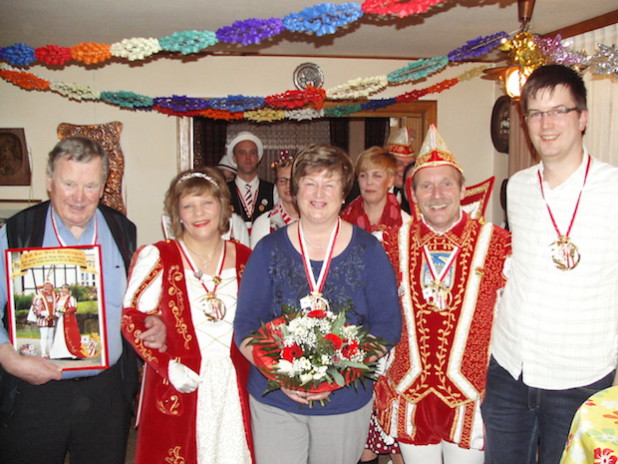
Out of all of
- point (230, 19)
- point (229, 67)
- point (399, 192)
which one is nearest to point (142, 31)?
point (230, 19)

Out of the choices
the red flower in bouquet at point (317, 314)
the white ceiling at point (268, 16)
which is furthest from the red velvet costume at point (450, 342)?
the white ceiling at point (268, 16)

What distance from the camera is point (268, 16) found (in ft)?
12.9

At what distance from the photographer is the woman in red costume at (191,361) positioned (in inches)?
94.7

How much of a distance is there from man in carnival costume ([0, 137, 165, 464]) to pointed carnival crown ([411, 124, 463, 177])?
134 centimetres

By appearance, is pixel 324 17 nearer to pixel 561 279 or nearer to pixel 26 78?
pixel 561 279

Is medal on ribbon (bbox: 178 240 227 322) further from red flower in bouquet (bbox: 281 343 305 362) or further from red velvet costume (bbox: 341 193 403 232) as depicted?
red velvet costume (bbox: 341 193 403 232)

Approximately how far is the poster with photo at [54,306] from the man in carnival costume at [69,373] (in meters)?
0.05

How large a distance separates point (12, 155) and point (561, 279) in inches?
201

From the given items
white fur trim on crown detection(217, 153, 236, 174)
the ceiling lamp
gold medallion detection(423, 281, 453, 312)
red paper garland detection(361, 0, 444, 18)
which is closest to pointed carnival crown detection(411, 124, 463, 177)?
gold medallion detection(423, 281, 453, 312)

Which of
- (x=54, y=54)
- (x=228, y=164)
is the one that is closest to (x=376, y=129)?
(x=228, y=164)

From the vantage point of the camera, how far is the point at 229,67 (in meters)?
5.54

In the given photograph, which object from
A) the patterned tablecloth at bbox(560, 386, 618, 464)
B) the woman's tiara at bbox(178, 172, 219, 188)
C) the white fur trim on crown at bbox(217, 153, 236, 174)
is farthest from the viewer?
the white fur trim on crown at bbox(217, 153, 236, 174)

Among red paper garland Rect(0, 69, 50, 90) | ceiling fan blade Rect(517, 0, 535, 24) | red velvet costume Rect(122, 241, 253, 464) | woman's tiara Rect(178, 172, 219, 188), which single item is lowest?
red velvet costume Rect(122, 241, 253, 464)

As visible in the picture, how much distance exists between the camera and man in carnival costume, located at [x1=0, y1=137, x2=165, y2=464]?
2.25 m
